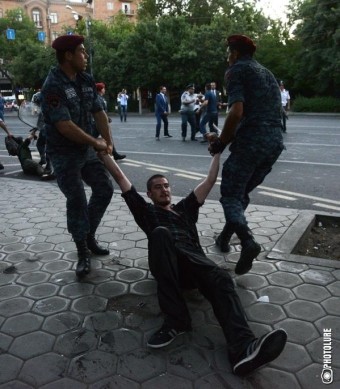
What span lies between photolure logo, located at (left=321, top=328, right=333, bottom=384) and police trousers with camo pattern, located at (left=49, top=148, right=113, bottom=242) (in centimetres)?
207

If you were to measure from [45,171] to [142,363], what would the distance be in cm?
624

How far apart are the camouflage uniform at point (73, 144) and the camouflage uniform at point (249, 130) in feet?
3.79

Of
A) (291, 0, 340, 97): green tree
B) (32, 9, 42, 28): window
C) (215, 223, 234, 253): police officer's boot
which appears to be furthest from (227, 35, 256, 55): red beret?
(32, 9, 42, 28): window

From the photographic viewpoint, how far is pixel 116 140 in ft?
44.4

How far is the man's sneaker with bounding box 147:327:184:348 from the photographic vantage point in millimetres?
2547

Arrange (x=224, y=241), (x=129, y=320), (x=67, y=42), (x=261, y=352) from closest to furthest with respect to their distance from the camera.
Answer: (x=261, y=352) < (x=129, y=320) < (x=67, y=42) < (x=224, y=241)

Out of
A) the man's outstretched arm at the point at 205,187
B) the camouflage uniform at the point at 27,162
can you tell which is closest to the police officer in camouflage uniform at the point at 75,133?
the man's outstretched arm at the point at 205,187

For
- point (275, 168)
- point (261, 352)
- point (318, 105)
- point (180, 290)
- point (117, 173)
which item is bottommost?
point (318, 105)

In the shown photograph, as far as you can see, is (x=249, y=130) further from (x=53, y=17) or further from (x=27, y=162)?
(x=53, y=17)

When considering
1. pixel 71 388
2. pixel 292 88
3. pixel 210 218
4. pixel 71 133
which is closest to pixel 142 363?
pixel 71 388

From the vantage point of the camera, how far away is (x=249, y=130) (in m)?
3.33

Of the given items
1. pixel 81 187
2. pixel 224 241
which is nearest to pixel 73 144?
pixel 81 187

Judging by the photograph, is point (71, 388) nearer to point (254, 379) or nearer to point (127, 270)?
point (254, 379)

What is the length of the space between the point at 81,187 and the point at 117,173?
0.35 m
